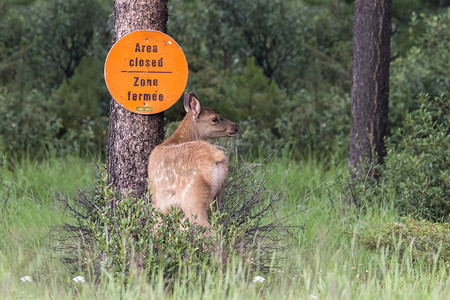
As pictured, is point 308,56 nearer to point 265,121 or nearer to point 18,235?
point 265,121

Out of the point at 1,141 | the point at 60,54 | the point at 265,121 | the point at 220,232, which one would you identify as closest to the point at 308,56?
the point at 265,121

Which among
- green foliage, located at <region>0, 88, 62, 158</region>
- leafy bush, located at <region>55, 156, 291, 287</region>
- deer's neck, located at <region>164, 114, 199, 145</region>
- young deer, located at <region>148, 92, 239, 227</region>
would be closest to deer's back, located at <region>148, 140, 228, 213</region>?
young deer, located at <region>148, 92, 239, 227</region>

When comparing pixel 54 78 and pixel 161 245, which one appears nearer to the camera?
pixel 161 245

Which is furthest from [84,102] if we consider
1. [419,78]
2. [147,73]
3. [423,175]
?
[147,73]

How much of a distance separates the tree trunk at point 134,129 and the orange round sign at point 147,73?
0.10 metres

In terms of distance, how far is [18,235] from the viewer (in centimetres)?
606

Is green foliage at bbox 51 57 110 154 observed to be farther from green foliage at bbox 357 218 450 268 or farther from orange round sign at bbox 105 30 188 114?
green foliage at bbox 357 218 450 268

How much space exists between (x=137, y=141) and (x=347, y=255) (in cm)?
200

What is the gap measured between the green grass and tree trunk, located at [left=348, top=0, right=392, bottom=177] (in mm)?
596

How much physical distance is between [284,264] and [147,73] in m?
1.75

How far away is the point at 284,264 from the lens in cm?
514

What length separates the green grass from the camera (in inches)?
169

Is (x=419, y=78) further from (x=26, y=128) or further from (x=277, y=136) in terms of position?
(x=26, y=128)

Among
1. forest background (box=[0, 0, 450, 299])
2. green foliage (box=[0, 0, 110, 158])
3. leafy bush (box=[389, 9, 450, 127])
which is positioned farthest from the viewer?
green foliage (box=[0, 0, 110, 158])
